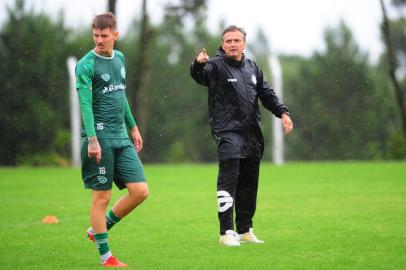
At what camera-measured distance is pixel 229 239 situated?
794cm

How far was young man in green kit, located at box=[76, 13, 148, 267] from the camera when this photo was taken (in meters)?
6.71

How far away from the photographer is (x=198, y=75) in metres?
8.10

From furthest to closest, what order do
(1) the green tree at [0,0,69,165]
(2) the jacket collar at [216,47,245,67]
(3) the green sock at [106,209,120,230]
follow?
(1) the green tree at [0,0,69,165] → (2) the jacket collar at [216,47,245,67] → (3) the green sock at [106,209,120,230]

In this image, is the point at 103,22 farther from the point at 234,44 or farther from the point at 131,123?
the point at 234,44

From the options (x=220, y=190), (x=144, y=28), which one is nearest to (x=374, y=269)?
(x=220, y=190)

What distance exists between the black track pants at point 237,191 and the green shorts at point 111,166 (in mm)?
1201

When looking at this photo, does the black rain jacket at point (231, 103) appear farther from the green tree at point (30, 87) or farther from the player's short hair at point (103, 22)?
the green tree at point (30, 87)

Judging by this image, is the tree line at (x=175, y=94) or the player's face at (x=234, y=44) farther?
the tree line at (x=175, y=94)

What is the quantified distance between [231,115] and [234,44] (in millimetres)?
676

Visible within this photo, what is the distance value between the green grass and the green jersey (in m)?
1.11

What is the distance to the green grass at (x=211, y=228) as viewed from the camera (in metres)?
6.98

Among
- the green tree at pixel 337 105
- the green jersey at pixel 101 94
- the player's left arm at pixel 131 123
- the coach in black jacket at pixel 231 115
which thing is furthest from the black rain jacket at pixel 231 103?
the green tree at pixel 337 105

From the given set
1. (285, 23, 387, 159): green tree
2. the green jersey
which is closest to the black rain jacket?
the green jersey

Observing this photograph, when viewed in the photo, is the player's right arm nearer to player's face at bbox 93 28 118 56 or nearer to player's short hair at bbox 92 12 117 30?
player's face at bbox 93 28 118 56
